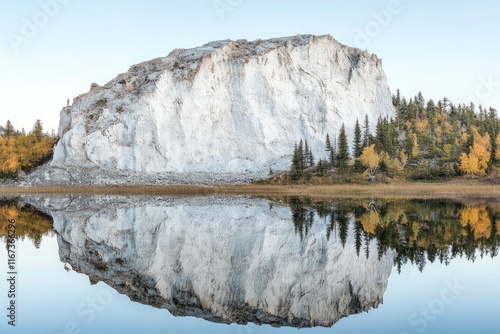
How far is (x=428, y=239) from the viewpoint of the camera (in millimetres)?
21172

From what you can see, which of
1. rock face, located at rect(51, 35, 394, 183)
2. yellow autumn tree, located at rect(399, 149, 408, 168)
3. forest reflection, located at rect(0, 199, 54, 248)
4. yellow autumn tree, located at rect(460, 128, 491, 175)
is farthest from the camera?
rock face, located at rect(51, 35, 394, 183)

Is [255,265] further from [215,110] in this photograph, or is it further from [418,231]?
[215,110]

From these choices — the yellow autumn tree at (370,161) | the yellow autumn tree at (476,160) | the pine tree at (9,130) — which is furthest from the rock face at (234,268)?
the pine tree at (9,130)

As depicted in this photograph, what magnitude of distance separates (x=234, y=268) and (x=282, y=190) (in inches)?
1919

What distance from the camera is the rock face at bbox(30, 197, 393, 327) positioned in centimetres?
1229

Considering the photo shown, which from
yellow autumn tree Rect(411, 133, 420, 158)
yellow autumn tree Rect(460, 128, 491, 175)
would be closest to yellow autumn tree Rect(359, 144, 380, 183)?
yellow autumn tree Rect(411, 133, 420, 158)

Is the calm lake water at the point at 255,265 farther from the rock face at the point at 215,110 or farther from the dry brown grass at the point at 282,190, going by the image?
the rock face at the point at 215,110

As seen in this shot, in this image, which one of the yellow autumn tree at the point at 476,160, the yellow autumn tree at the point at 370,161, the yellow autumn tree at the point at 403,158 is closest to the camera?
the yellow autumn tree at the point at 370,161

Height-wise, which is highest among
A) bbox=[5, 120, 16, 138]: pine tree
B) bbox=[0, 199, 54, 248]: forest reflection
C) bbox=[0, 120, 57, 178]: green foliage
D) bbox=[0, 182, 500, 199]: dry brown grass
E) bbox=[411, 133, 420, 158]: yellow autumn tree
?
bbox=[5, 120, 16, 138]: pine tree

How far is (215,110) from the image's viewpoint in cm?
8888

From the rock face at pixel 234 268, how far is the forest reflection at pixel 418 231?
69 centimetres

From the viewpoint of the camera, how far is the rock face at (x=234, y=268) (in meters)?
12.3

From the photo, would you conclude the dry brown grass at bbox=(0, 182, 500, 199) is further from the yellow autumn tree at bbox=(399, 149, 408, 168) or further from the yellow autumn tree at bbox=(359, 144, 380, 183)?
Result: the yellow autumn tree at bbox=(399, 149, 408, 168)

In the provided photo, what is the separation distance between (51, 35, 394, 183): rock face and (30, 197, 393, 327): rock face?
5679cm
